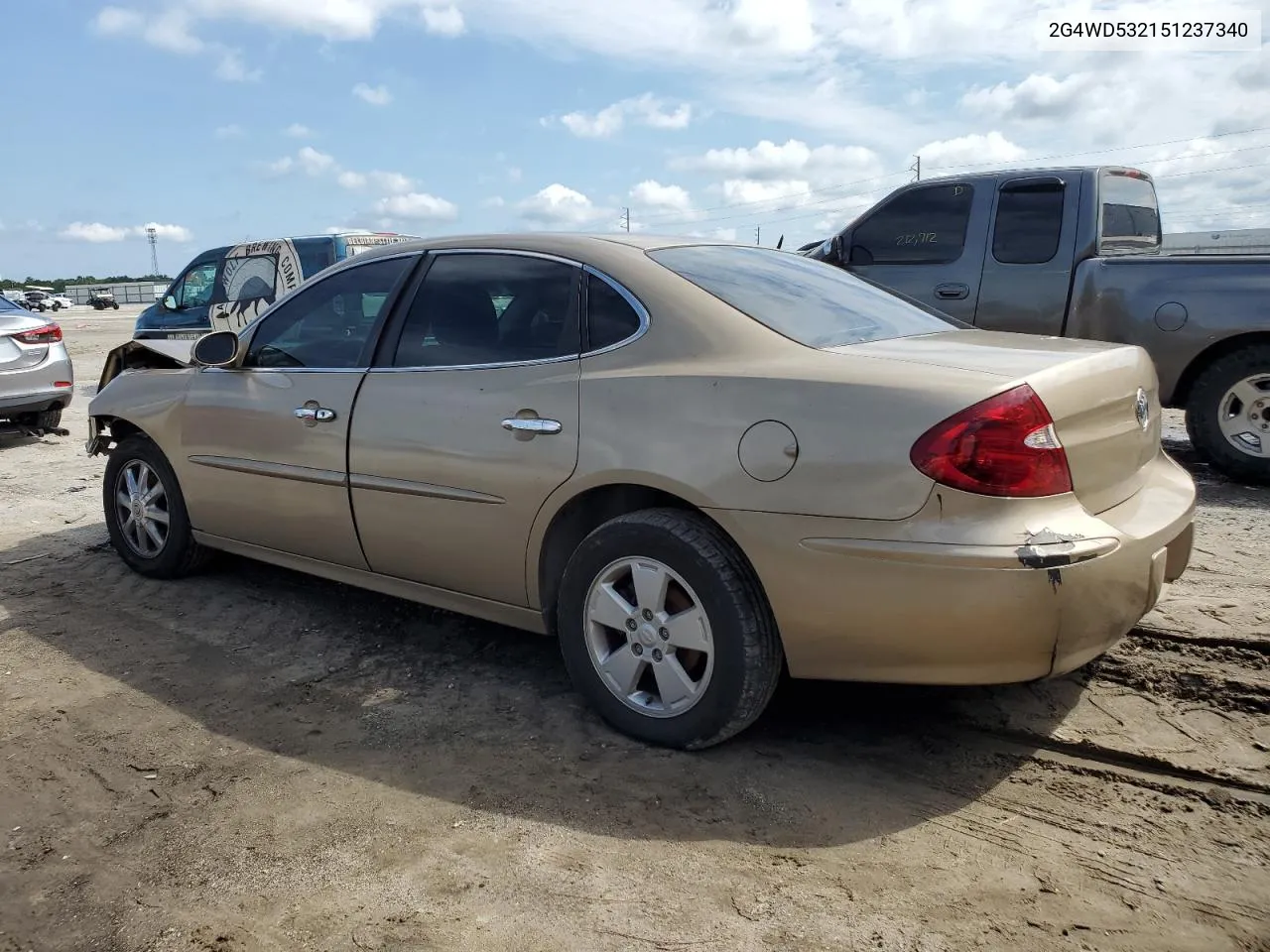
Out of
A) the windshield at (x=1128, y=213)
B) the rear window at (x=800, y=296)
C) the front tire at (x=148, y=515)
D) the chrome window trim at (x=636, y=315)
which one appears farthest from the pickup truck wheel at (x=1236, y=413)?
the front tire at (x=148, y=515)

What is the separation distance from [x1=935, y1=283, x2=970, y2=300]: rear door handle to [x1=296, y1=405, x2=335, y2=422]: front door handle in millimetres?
5049

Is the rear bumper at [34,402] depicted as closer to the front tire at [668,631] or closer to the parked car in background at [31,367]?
the parked car in background at [31,367]

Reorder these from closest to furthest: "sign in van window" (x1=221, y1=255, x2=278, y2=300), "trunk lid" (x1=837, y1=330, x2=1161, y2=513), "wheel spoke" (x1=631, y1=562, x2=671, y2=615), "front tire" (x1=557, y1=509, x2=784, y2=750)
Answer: "trunk lid" (x1=837, y1=330, x2=1161, y2=513), "front tire" (x1=557, y1=509, x2=784, y2=750), "wheel spoke" (x1=631, y1=562, x2=671, y2=615), "sign in van window" (x1=221, y1=255, x2=278, y2=300)

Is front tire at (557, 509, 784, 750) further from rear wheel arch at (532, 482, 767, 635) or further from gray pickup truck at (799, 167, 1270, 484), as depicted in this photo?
gray pickup truck at (799, 167, 1270, 484)

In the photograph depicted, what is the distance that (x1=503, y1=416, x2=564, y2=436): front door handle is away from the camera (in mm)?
3398

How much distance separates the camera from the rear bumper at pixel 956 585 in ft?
8.86

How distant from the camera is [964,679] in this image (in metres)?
2.85

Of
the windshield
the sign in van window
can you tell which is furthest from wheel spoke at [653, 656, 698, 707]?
the sign in van window

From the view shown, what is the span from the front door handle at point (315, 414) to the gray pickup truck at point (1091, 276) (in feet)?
10.7

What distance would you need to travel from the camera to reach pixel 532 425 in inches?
136

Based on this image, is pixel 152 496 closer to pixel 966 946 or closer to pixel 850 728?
pixel 850 728

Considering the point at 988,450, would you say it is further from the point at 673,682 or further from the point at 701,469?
the point at 673,682

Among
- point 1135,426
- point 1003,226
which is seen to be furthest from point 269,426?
point 1003,226

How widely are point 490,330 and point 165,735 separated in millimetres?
1752
